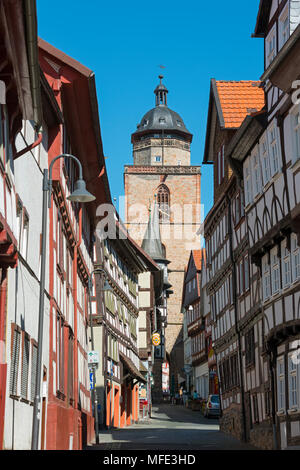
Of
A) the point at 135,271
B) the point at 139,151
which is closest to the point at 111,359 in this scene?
the point at 135,271

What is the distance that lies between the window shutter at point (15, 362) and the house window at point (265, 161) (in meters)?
10.6

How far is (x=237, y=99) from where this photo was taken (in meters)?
32.8

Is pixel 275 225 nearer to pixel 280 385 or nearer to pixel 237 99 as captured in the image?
pixel 280 385

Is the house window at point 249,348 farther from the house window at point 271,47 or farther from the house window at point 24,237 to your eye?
the house window at point 24,237

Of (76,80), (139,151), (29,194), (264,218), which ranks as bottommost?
(29,194)

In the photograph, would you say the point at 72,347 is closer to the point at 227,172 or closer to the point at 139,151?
the point at 227,172

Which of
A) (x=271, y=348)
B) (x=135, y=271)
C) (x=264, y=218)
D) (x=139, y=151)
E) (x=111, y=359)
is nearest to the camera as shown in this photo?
(x=271, y=348)

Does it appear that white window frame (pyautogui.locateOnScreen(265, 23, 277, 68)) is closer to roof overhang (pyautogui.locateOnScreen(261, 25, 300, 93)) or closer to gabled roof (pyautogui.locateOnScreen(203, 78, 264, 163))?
roof overhang (pyautogui.locateOnScreen(261, 25, 300, 93))

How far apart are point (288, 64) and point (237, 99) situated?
15.8 metres

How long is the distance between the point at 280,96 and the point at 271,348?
20.7 ft

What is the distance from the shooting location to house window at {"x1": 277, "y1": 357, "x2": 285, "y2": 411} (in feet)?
69.4

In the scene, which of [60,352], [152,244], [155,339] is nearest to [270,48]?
[60,352]

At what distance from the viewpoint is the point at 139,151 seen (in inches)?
4473

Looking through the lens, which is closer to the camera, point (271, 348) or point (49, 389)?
point (49, 389)
